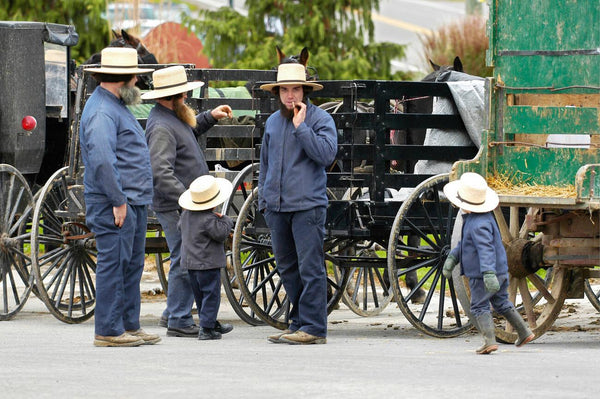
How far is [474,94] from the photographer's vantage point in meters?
10.4

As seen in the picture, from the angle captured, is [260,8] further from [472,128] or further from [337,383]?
[337,383]

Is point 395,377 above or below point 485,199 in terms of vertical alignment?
below

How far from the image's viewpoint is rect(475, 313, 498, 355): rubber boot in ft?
28.9

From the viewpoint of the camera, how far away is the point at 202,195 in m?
9.69

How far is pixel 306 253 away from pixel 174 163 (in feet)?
4.37

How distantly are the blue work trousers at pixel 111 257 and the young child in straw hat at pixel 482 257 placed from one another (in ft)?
7.29

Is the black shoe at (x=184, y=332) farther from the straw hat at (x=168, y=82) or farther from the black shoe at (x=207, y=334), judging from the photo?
the straw hat at (x=168, y=82)

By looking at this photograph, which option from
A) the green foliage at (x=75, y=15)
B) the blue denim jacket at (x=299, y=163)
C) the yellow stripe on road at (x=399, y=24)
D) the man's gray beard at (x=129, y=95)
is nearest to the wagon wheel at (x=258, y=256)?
the blue denim jacket at (x=299, y=163)

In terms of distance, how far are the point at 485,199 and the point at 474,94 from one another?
5.63 ft

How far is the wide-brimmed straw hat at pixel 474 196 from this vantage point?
8891 mm

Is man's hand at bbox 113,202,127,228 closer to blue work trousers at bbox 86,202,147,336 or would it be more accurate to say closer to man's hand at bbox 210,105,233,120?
blue work trousers at bbox 86,202,147,336

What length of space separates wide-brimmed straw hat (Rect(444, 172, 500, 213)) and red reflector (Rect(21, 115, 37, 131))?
4.84m

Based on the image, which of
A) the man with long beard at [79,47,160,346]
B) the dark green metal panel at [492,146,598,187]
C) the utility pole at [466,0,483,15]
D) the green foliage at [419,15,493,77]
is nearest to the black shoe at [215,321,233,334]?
the man with long beard at [79,47,160,346]

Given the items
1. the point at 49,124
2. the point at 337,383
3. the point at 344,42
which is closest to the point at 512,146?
the point at 337,383
